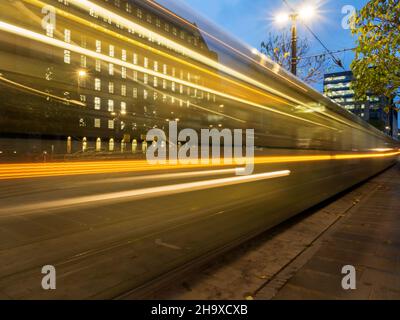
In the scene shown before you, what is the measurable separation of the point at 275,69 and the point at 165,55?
8.79ft

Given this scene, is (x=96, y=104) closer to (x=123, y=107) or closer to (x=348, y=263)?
(x=123, y=107)

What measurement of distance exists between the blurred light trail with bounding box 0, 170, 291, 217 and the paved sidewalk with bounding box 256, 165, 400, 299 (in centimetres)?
127

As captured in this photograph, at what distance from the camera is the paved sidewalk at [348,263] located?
10.4 ft

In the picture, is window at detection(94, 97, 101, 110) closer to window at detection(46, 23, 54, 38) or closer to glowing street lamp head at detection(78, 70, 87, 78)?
glowing street lamp head at detection(78, 70, 87, 78)

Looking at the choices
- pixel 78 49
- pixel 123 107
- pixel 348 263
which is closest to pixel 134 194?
pixel 123 107

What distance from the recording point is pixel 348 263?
3941mm

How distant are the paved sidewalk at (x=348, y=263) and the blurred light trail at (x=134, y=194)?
1.27 metres

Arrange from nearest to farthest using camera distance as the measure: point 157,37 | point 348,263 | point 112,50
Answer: point 112,50 → point 157,37 → point 348,263

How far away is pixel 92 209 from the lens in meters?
2.59

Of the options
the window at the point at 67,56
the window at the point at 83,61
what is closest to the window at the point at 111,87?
the window at the point at 83,61

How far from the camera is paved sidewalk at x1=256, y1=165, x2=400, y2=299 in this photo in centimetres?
316

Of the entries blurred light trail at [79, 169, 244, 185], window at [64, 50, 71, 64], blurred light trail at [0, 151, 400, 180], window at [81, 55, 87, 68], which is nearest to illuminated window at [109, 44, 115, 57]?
window at [81, 55, 87, 68]

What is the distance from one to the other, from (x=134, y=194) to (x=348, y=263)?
2.90 meters
